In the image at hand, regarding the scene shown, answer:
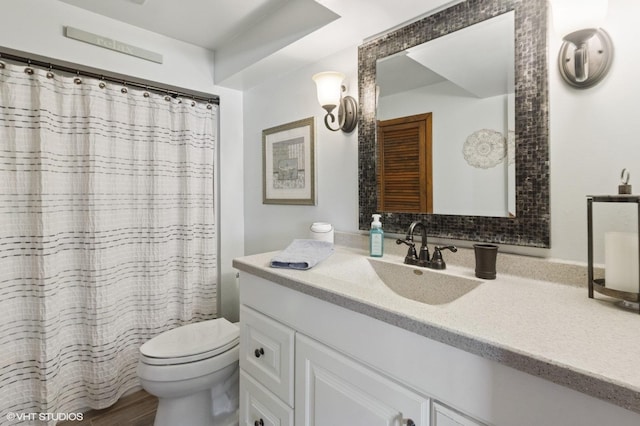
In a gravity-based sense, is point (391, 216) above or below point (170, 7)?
below

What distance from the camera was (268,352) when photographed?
1170 millimetres

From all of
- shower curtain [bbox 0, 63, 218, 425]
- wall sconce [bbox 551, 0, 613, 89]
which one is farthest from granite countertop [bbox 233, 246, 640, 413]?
shower curtain [bbox 0, 63, 218, 425]

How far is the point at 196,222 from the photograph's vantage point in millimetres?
2133

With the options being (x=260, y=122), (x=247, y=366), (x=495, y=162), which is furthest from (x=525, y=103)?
(x=260, y=122)

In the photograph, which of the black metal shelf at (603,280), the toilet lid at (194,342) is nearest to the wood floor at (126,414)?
the toilet lid at (194,342)

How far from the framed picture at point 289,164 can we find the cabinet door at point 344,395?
39.2 inches

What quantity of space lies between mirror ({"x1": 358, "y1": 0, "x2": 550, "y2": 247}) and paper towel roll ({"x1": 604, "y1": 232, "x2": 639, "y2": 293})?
21cm

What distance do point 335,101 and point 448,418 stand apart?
134 cm

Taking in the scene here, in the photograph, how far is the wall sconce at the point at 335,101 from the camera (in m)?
1.50

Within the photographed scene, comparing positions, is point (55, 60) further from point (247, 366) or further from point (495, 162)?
point (495, 162)

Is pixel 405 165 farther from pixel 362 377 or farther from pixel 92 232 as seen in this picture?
pixel 92 232

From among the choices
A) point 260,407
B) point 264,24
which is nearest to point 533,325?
point 260,407

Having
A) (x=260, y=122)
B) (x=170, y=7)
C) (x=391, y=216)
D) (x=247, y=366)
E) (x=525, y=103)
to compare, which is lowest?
(x=247, y=366)

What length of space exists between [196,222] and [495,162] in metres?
1.85
